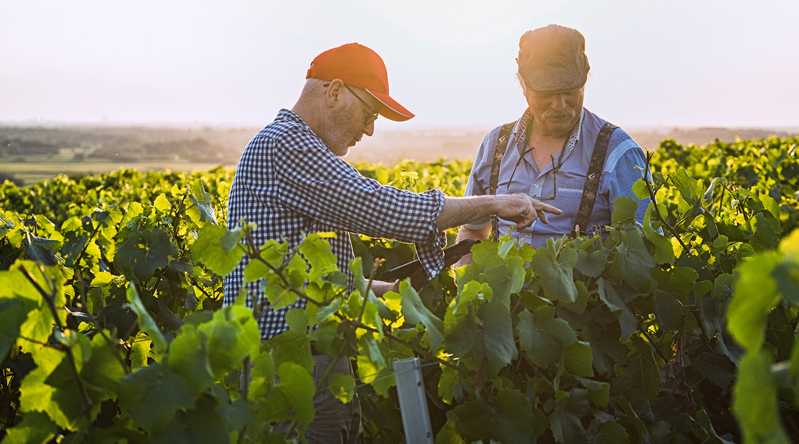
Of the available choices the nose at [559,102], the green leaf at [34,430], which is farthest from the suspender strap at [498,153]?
the green leaf at [34,430]

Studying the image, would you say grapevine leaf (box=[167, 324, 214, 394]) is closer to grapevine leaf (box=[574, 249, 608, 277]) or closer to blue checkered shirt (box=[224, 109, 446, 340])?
blue checkered shirt (box=[224, 109, 446, 340])

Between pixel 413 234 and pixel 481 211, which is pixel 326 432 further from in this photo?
pixel 481 211

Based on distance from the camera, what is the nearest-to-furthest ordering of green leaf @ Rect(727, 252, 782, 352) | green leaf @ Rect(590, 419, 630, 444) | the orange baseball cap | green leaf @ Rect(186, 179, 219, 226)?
green leaf @ Rect(727, 252, 782, 352), green leaf @ Rect(590, 419, 630, 444), the orange baseball cap, green leaf @ Rect(186, 179, 219, 226)

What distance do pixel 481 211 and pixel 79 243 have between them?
7.50 ft

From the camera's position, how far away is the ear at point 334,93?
256 centimetres

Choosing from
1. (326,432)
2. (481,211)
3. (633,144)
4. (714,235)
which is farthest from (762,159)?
(326,432)

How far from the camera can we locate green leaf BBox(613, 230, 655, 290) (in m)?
2.06

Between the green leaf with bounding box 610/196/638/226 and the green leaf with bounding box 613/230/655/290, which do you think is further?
the green leaf with bounding box 610/196/638/226

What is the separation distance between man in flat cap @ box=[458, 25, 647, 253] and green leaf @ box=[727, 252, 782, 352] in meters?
2.19

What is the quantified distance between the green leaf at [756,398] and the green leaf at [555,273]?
1005 millimetres

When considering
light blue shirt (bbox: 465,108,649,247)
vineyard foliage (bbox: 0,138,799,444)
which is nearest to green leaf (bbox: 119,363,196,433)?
vineyard foliage (bbox: 0,138,799,444)

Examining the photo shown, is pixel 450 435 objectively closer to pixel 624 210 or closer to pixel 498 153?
pixel 624 210

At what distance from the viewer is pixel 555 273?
1.89 meters

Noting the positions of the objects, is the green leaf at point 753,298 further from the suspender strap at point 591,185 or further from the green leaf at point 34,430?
the suspender strap at point 591,185
